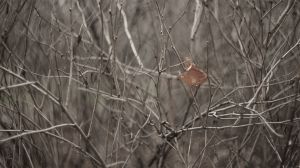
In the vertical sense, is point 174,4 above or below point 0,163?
above

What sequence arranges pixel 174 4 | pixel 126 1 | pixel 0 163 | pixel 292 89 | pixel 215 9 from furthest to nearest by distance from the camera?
1. pixel 174 4
2. pixel 126 1
3. pixel 215 9
4. pixel 292 89
5. pixel 0 163

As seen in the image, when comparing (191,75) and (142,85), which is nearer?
(191,75)

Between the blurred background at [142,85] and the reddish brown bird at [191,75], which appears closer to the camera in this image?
the reddish brown bird at [191,75]

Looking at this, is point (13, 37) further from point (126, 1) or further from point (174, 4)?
point (174, 4)

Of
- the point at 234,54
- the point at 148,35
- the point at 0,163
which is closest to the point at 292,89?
the point at 234,54

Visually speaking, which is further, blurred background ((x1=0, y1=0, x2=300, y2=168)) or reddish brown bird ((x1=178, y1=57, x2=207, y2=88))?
blurred background ((x1=0, y1=0, x2=300, y2=168))

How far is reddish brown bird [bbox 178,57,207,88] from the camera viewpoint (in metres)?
2.23

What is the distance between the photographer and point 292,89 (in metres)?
3.53

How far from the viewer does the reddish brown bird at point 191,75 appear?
2.23 m

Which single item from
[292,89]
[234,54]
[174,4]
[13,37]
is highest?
[174,4]

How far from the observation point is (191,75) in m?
2.26

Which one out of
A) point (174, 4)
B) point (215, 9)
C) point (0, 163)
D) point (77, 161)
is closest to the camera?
point (0, 163)

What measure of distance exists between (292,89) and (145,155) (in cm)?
183

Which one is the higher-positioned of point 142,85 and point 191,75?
point 191,75
